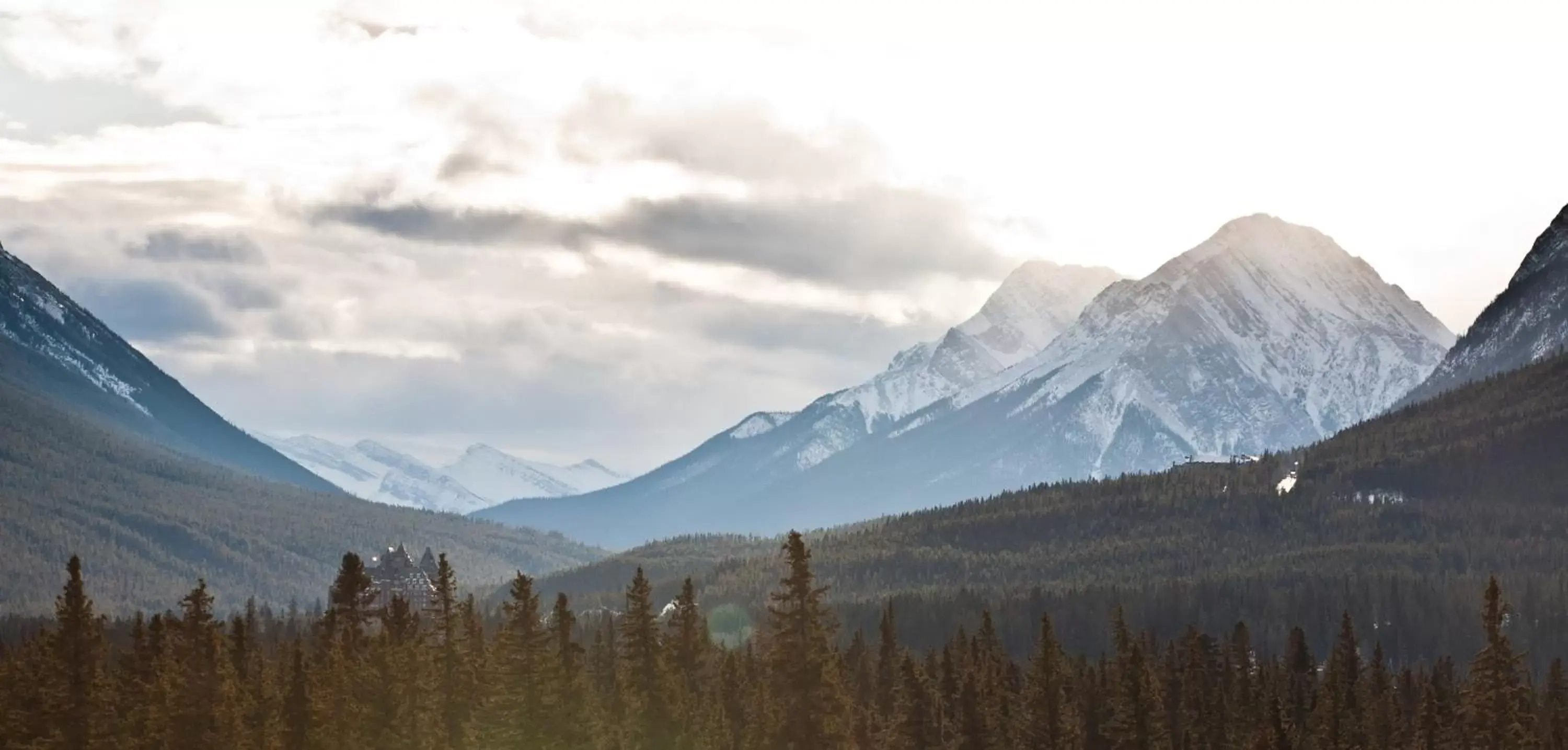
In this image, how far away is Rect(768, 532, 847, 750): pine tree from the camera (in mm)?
82125

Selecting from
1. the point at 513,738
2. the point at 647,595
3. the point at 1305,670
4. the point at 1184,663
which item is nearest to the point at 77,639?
the point at 513,738

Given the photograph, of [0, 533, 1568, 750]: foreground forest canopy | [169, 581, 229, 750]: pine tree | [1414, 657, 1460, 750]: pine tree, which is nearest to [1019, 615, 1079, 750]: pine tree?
[0, 533, 1568, 750]: foreground forest canopy

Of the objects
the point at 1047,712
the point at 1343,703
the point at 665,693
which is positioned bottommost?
the point at 1343,703

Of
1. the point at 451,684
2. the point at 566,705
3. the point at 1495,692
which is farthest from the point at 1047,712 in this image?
the point at 451,684

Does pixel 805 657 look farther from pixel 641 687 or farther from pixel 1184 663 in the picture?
pixel 1184 663

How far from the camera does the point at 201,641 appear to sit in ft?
339

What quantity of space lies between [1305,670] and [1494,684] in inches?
2126

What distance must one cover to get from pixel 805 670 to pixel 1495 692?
39.7m

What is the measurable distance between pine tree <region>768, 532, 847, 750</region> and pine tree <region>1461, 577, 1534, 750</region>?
1391 inches

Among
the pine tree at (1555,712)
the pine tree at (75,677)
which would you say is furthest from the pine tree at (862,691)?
the pine tree at (1555,712)

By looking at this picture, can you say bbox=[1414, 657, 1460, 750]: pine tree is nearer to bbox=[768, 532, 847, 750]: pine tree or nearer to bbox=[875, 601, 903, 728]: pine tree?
bbox=[875, 601, 903, 728]: pine tree

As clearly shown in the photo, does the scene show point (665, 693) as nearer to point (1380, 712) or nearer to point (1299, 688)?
point (1380, 712)

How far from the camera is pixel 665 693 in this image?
4094 inches

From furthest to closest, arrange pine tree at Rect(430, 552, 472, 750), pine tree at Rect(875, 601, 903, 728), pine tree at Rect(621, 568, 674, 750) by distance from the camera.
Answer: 1. pine tree at Rect(875, 601, 903, 728)
2. pine tree at Rect(621, 568, 674, 750)
3. pine tree at Rect(430, 552, 472, 750)
